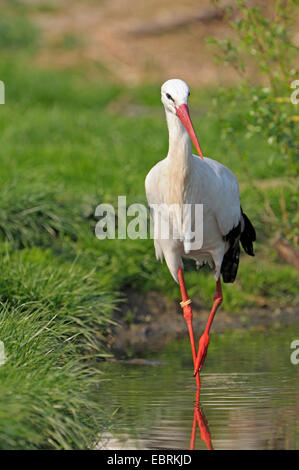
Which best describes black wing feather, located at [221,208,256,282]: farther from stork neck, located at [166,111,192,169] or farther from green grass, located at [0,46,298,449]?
stork neck, located at [166,111,192,169]

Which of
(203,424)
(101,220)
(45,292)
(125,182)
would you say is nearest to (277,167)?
(125,182)

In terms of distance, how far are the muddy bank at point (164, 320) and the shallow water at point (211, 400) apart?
22.1 inches

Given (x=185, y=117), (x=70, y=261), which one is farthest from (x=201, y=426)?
(x=70, y=261)

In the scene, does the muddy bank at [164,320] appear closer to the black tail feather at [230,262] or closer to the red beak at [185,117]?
the black tail feather at [230,262]

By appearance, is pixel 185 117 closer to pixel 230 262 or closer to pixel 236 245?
pixel 236 245

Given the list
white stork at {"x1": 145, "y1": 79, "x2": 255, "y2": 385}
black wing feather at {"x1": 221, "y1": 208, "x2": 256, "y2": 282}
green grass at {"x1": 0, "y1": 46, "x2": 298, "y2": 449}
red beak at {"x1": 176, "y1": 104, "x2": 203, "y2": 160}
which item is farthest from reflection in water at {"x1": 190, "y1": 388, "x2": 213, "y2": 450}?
black wing feather at {"x1": 221, "y1": 208, "x2": 256, "y2": 282}

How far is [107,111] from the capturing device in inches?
685

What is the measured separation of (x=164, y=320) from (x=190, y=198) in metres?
2.52

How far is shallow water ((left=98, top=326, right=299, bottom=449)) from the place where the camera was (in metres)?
4.96

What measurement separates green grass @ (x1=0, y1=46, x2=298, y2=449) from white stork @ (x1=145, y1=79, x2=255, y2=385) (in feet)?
2.52

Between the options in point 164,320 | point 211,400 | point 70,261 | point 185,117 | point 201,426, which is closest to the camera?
point 201,426

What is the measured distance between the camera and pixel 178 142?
6449 millimetres
